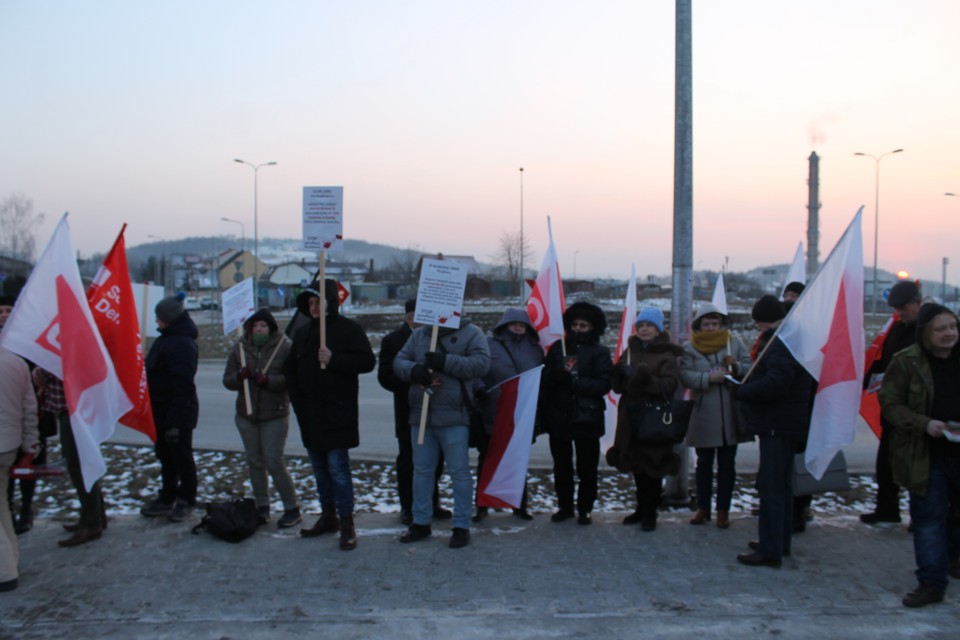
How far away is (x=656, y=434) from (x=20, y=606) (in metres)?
4.50

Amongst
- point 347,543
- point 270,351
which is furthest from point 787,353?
point 270,351

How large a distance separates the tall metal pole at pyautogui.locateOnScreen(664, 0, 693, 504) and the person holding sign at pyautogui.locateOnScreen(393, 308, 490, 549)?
2.31 m

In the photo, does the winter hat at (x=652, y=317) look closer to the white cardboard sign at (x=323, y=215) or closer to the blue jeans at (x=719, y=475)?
the blue jeans at (x=719, y=475)

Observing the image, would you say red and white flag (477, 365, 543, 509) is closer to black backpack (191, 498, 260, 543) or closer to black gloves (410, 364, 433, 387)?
black gloves (410, 364, 433, 387)

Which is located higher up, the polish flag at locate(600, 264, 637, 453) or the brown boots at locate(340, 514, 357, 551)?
the polish flag at locate(600, 264, 637, 453)

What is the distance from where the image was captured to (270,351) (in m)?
6.37

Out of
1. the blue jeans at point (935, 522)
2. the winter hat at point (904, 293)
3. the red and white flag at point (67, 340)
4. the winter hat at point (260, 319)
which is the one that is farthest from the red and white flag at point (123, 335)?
the winter hat at point (904, 293)

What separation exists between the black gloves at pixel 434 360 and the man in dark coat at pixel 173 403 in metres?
2.17

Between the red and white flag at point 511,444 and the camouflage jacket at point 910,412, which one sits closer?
the camouflage jacket at point 910,412

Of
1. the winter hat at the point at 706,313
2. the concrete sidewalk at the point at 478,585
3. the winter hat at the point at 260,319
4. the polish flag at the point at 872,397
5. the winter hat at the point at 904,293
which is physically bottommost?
the concrete sidewalk at the point at 478,585

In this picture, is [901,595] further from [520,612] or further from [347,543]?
[347,543]

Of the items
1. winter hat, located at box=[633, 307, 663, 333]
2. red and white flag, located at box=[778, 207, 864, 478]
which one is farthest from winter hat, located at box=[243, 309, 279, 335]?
red and white flag, located at box=[778, 207, 864, 478]

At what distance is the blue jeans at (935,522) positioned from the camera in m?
4.70

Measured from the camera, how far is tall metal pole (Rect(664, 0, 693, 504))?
7262 mm
